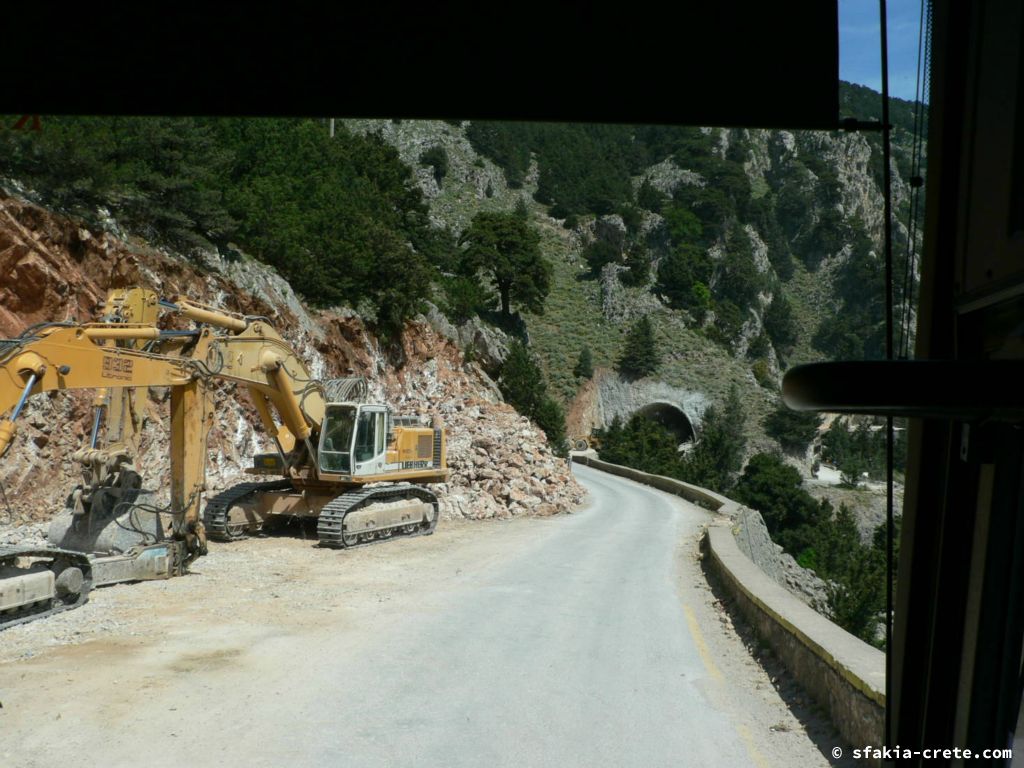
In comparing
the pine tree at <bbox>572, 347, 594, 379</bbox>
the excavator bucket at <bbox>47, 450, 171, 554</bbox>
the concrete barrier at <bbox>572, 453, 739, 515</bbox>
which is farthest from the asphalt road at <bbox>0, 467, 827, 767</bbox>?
the pine tree at <bbox>572, 347, 594, 379</bbox>

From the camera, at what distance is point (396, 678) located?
8555 millimetres

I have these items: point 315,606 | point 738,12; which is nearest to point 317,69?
point 738,12

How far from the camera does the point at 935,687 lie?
179 centimetres

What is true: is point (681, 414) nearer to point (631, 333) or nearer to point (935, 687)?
point (631, 333)

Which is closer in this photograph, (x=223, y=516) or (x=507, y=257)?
(x=223, y=516)

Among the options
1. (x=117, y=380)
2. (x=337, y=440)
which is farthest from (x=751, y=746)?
(x=337, y=440)

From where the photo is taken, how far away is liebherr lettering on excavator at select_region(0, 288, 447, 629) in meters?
10.8

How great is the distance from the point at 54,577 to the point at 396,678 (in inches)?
193

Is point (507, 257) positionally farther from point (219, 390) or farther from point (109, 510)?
point (109, 510)

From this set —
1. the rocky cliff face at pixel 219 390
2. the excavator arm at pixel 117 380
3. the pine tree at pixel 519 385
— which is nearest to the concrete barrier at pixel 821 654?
the excavator arm at pixel 117 380

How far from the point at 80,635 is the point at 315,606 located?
9.51 feet

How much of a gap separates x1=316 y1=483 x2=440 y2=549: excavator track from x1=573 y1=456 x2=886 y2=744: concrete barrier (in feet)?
23.1

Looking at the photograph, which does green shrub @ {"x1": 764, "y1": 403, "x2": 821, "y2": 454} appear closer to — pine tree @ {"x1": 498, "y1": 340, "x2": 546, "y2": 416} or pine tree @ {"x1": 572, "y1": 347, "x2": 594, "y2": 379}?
pine tree @ {"x1": 572, "y1": 347, "x2": 594, "y2": 379}

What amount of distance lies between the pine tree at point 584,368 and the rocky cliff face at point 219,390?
1782 inches
